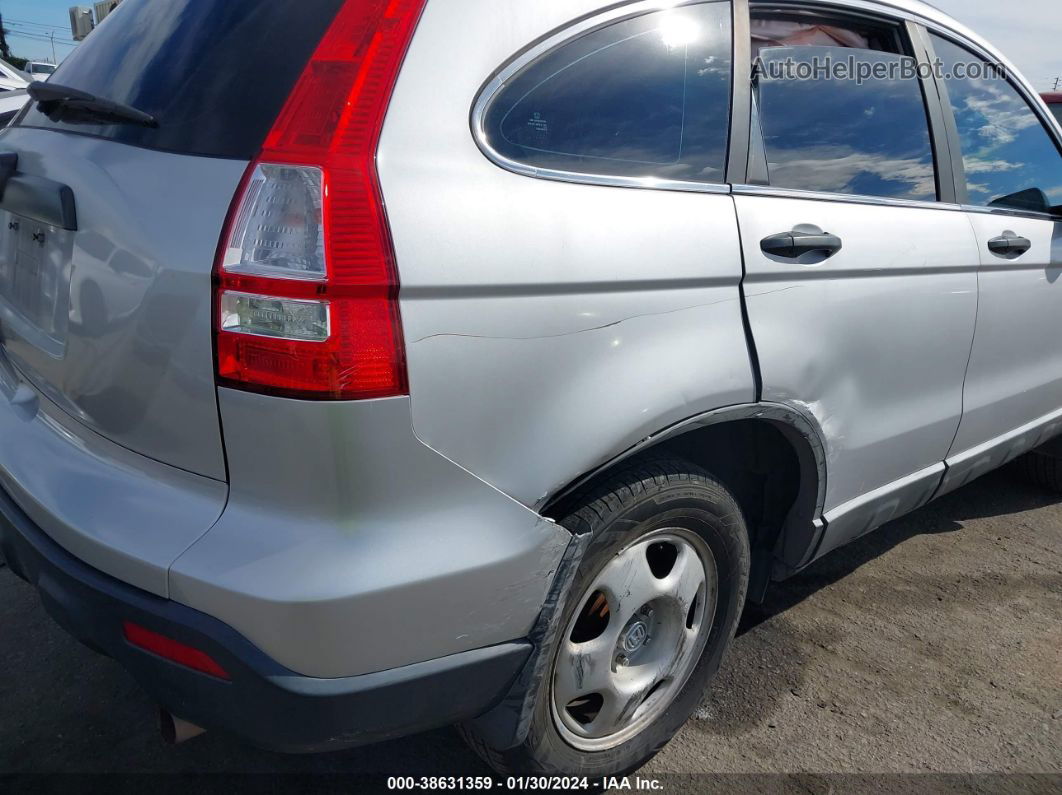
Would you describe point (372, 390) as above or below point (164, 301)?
below

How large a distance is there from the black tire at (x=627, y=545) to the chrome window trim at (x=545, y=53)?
1.90ft

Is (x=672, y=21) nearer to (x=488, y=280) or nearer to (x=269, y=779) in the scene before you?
(x=488, y=280)

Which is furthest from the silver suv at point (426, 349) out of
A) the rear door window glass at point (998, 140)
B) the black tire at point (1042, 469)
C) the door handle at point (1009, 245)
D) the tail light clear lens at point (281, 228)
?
the black tire at point (1042, 469)

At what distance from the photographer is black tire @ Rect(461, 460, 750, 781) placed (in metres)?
1.68

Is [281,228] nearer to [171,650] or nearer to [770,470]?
[171,650]

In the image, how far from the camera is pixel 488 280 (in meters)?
1.41

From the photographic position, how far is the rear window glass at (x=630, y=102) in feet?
5.14

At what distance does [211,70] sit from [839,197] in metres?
1.50

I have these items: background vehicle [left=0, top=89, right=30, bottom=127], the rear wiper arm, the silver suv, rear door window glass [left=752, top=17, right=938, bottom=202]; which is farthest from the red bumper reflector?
background vehicle [left=0, top=89, right=30, bottom=127]

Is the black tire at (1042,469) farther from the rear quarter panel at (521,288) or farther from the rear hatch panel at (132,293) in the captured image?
the rear hatch panel at (132,293)

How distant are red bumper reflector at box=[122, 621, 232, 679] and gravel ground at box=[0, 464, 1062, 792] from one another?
2.53 feet

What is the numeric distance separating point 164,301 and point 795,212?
138cm

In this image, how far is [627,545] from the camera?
1771 mm

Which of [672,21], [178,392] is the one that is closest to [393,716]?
[178,392]
